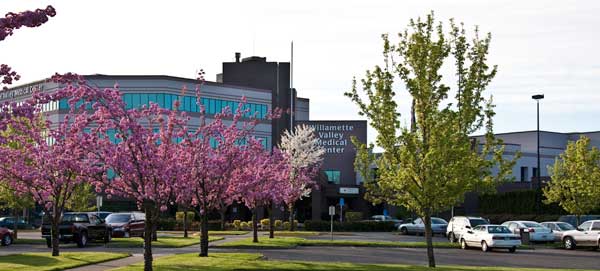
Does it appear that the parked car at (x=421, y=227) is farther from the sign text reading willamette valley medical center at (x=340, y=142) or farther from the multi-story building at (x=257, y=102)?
the sign text reading willamette valley medical center at (x=340, y=142)

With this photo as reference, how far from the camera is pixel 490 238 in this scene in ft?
121

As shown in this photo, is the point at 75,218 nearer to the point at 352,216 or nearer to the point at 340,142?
the point at 352,216

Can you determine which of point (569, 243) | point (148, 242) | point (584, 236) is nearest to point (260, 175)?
point (148, 242)

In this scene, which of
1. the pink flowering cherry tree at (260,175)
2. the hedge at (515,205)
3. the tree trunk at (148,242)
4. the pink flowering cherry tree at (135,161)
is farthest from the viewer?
the hedge at (515,205)

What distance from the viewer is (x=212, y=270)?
Answer: 22.8 m

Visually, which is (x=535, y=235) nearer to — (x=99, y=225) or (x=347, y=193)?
(x=99, y=225)

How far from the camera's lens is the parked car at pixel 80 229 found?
125 ft

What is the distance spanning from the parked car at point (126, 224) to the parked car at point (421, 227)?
19263mm

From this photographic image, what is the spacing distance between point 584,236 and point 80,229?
2432cm

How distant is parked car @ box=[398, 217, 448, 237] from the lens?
5534cm

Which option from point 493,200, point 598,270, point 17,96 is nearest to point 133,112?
point 598,270

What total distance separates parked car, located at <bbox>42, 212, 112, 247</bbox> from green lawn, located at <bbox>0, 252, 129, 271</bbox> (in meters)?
8.51

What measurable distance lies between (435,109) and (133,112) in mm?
8740

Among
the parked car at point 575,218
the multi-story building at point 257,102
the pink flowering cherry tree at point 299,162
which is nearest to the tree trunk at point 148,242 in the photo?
the pink flowering cherry tree at point 299,162
